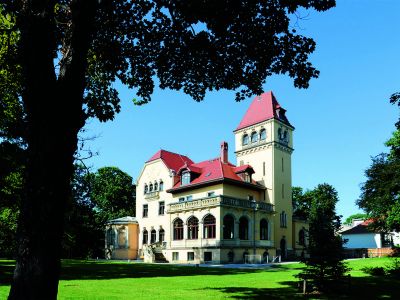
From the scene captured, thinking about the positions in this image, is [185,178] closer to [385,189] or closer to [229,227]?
[229,227]

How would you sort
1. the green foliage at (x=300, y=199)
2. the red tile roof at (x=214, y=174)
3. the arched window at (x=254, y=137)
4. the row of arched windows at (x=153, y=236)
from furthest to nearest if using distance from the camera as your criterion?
the green foliage at (x=300, y=199) < the row of arched windows at (x=153, y=236) < the arched window at (x=254, y=137) < the red tile roof at (x=214, y=174)

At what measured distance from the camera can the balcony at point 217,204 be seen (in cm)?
4400

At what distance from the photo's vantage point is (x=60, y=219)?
613 cm

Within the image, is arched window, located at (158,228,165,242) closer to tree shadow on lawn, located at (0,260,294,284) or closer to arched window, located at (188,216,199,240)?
arched window, located at (188,216,199,240)

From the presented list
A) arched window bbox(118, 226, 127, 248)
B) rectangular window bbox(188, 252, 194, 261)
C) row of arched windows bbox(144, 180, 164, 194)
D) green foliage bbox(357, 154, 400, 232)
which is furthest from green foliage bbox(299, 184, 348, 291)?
arched window bbox(118, 226, 127, 248)

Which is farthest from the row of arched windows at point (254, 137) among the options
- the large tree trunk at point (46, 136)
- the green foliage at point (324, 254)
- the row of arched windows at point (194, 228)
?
the large tree trunk at point (46, 136)

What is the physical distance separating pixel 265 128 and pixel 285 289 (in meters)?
37.7

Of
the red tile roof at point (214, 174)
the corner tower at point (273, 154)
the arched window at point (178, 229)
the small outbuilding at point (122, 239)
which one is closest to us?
the red tile roof at point (214, 174)

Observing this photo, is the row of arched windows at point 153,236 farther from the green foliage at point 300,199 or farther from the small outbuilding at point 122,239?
the green foliage at point 300,199

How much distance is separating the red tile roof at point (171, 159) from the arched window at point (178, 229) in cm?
860

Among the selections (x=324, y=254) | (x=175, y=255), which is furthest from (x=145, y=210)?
(x=324, y=254)

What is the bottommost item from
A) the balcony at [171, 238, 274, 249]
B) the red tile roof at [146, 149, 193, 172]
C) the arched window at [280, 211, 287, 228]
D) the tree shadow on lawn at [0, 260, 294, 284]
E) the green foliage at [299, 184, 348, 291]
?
the tree shadow on lawn at [0, 260, 294, 284]

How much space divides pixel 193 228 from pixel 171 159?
13304 mm

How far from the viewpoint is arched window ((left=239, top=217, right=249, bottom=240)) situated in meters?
46.2
